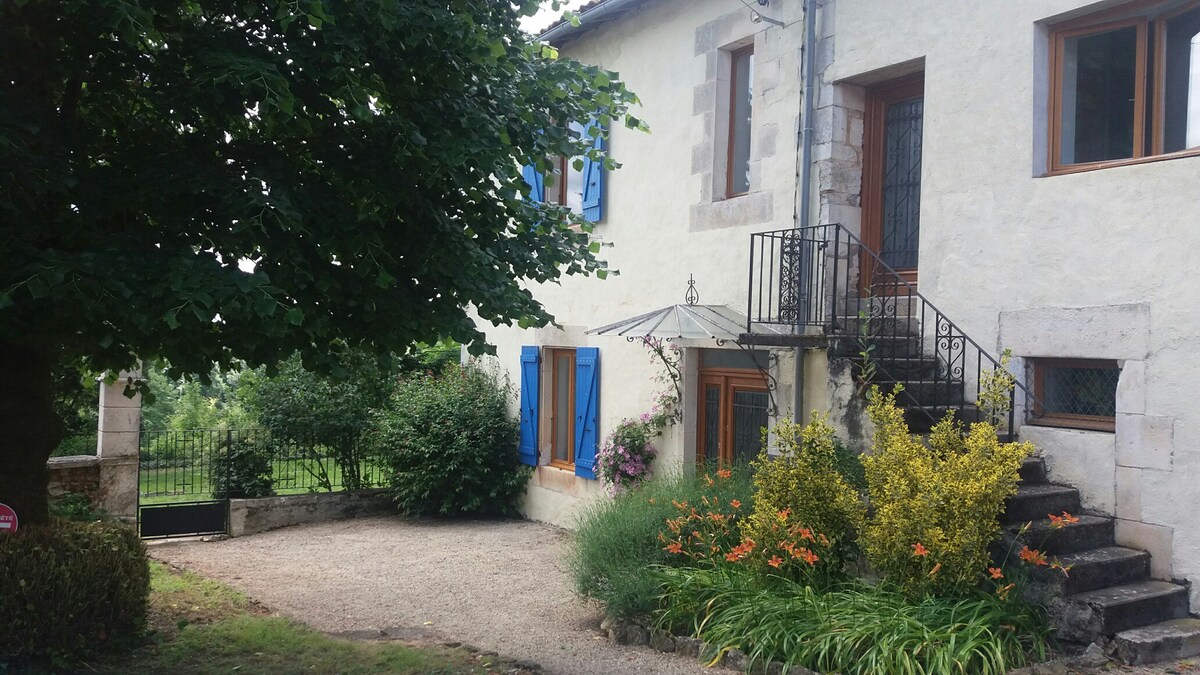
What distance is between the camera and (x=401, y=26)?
486cm

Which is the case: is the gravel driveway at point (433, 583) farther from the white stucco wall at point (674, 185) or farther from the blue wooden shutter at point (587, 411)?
the white stucco wall at point (674, 185)

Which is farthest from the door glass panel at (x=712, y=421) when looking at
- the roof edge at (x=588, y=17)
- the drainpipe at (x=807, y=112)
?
the roof edge at (x=588, y=17)

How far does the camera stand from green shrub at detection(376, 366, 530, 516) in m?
11.3

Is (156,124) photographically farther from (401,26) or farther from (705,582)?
(705,582)

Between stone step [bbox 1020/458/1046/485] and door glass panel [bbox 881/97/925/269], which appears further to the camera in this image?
door glass panel [bbox 881/97/925/269]

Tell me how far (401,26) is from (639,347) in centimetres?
554

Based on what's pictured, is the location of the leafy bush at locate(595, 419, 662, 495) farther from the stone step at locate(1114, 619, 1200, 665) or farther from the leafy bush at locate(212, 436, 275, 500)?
the stone step at locate(1114, 619, 1200, 665)

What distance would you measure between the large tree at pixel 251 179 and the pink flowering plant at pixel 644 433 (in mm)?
3891

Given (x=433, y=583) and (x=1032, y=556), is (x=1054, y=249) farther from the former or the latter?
(x=433, y=583)

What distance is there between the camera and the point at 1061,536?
589cm

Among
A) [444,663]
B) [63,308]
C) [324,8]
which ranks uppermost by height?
[324,8]

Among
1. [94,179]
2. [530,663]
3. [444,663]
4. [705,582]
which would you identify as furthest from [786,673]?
[94,179]

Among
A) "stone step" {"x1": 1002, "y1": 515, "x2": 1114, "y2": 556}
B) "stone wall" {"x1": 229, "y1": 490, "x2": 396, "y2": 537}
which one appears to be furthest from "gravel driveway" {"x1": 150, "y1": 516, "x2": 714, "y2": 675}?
"stone step" {"x1": 1002, "y1": 515, "x2": 1114, "y2": 556}

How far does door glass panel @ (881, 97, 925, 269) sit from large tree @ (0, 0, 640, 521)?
11.3 feet
